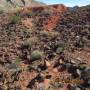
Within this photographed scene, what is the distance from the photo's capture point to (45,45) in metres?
19.8

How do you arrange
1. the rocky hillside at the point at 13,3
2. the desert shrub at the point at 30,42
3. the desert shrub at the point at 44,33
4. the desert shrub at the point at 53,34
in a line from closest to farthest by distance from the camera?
the desert shrub at the point at 30,42 → the desert shrub at the point at 53,34 → the desert shrub at the point at 44,33 → the rocky hillside at the point at 13,3

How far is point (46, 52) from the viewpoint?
731 inches

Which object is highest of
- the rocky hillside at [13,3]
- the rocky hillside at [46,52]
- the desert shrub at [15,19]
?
the desert shrub at [15,19]

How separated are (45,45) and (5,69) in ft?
11.8

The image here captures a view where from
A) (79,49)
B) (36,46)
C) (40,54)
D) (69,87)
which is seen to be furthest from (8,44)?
(69,87)

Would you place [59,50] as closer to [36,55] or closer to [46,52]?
[46,52]

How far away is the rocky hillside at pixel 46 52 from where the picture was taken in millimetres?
15609

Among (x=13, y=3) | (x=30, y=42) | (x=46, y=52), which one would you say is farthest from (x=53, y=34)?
(x=13, y=3)

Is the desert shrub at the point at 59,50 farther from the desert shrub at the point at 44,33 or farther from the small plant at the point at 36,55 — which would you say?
the desert shrub at the point at 44,33

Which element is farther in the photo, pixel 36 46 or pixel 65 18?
pixel 65 18

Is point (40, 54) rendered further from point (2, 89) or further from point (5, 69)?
point (2, 89)

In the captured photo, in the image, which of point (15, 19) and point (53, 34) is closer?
point (53, 34)

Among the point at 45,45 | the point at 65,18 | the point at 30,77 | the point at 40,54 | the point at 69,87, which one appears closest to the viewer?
the point at 69,87

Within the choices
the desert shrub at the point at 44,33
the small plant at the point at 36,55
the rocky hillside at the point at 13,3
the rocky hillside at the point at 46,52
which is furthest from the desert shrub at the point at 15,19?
the rocky hillside at the point at 13,3
